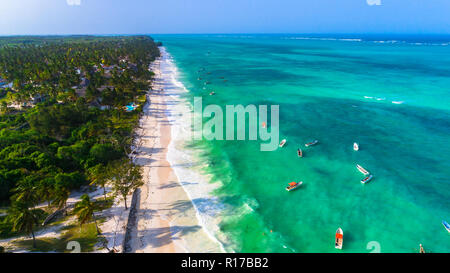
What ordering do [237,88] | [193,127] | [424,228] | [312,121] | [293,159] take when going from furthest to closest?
1. [237,88]
2. [312,121]
3. [193,127]
4. [293,159]
5. [424,228]

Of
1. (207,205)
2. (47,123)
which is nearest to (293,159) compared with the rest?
(207,205)

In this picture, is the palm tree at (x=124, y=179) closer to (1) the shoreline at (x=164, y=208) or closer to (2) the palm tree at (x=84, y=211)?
(1) the shoreline at (x=164, y=208)

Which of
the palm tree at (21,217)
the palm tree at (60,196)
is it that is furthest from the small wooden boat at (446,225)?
the palm tree at (21,217)

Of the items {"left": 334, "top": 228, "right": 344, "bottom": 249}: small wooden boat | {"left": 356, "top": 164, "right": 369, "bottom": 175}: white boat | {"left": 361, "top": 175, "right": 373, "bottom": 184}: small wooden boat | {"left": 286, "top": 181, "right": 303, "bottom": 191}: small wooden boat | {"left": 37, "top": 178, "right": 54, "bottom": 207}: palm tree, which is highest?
{"left": 37, "top": 178, "right": 54, "bottom": 207}: palm tree

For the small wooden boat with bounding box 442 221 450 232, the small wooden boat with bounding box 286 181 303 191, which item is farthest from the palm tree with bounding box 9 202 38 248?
the small wooden boat with bounding box 442 221 450 232

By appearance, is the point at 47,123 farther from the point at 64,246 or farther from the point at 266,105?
the point at 266,105

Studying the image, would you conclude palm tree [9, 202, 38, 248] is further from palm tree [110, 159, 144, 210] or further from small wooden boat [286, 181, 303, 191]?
small wooden boat [286, 181, 303, 191]

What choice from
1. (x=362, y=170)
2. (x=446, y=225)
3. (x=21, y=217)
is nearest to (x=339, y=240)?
(x=446, y=225)

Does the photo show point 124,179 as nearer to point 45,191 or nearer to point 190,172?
point 45,191
